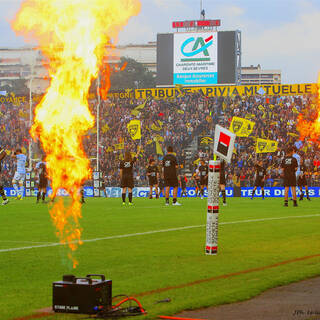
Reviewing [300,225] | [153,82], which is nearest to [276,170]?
[300,225]

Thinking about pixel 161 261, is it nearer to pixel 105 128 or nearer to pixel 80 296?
pixel 80 296

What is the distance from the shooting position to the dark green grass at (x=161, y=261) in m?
7.33

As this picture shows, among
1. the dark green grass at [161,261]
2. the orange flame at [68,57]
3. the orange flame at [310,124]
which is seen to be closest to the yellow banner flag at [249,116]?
the orange flame at [310,124]

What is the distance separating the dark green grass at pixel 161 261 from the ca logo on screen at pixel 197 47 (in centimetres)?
4433

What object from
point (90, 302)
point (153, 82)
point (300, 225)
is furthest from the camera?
point (153, 82)

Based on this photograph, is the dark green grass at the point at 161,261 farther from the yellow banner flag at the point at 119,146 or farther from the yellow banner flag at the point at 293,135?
the yellow banner flag at the point at 119,146

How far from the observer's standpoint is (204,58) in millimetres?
61000

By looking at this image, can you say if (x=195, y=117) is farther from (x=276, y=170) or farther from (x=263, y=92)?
(x=276, y=170)

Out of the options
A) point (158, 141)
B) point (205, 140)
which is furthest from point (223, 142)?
point (158, 141)

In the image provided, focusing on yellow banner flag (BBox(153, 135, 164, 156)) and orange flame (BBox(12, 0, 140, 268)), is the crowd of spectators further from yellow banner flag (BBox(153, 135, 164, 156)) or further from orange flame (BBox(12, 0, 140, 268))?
orange flame (BBox(12, 0, 140, 268))

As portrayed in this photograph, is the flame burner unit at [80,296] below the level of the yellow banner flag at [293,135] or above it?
below

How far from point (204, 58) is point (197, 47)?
3.61 ft

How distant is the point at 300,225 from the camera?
17125mm

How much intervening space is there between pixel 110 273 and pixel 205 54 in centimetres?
5335
